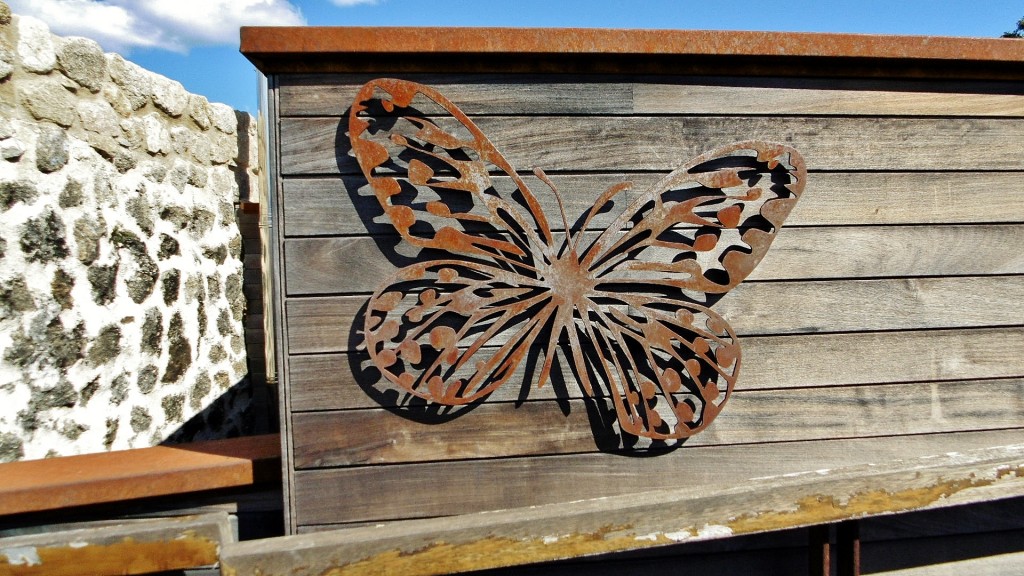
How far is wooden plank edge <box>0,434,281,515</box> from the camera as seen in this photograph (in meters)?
1.62

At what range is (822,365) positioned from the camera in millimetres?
1875

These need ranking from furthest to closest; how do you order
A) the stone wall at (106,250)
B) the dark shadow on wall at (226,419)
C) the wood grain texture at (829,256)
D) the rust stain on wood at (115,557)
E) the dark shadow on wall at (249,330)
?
the dark shadow on wall at (249,330), the dark shadow on wall at (226,419), the stone wall at (106,250), the wood grain texture at (829,256), the rust stain on wood at (115,557)

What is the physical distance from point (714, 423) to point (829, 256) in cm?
53

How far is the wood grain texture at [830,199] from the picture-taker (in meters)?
1.67

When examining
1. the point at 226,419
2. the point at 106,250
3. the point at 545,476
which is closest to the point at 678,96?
the point at 545,476

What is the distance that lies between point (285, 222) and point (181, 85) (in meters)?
1.96

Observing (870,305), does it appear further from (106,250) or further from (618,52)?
(106,250)

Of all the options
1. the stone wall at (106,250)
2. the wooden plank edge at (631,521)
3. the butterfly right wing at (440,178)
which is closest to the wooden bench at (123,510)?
the wooden plank edge at (631,521)

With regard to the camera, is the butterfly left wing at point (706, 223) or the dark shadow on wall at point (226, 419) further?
the dark shadow on wall at point (226, 419)

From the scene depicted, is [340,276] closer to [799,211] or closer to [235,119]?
[799,211]

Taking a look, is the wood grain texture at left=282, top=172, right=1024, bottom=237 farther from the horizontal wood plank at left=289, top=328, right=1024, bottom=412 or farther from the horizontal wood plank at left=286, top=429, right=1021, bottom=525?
the horizontal wood plank at left=286, top=429, right=1021, bottom=525

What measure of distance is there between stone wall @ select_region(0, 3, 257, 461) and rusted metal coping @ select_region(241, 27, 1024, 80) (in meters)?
1.08

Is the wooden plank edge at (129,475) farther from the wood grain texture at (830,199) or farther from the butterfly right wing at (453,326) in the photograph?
the wood grain texture at (830,199)

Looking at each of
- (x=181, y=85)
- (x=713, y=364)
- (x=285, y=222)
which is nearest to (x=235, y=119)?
(x=181, y=85)
